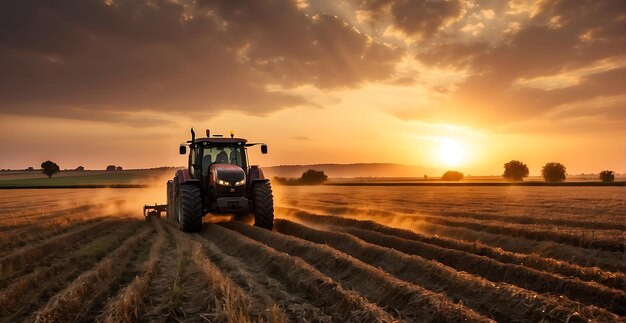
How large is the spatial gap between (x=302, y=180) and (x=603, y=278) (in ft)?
190

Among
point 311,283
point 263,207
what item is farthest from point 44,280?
point 263,207

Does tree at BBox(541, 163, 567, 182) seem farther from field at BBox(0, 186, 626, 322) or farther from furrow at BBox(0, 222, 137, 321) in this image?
furrow at BBox(0, 222, 137, 321)

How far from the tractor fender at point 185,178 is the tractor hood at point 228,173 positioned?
0.68 metres

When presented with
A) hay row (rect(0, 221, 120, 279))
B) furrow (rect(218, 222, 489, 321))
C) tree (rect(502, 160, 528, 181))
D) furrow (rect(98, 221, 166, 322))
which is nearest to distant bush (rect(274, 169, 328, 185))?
tree (rect(502, 160, 528, 181))

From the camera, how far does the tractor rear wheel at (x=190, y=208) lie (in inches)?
544

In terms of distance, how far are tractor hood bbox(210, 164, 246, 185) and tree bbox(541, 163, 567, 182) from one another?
68113 millimetres

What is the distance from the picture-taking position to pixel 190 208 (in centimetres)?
1381

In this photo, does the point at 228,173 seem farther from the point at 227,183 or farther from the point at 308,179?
the point at 308,179

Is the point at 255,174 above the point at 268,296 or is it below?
above

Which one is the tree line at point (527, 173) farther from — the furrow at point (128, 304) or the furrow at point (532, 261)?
the furrow at point (128, 304)

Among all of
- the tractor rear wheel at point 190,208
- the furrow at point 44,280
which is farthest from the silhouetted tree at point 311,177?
the furrow at point 44,280

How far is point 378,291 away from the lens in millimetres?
6664

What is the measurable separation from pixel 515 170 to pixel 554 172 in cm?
780

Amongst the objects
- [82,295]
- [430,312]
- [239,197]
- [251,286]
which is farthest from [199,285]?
[239,197]
